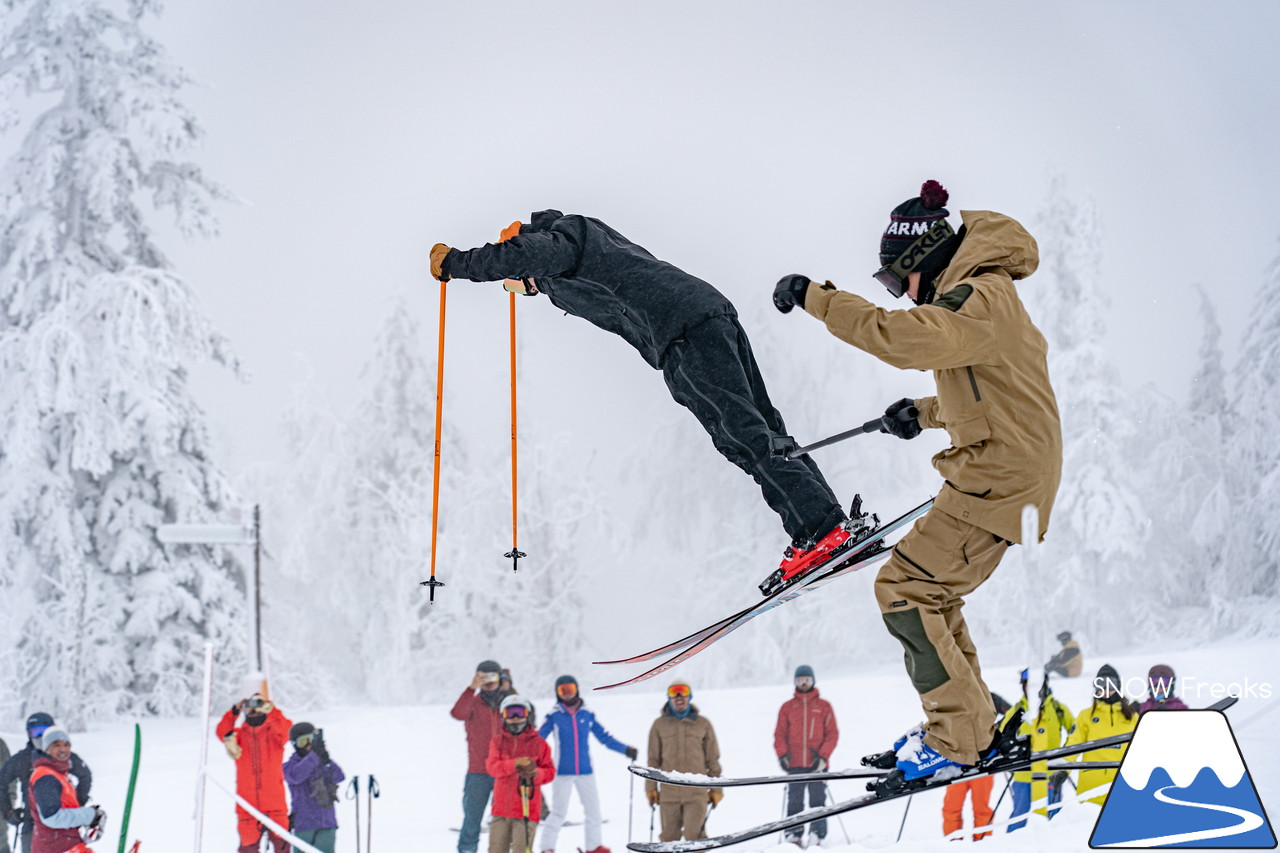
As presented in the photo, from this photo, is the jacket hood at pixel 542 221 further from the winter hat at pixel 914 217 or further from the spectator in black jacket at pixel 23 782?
the spectator in black jacket at pixel 23 782

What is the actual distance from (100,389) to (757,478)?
1248cm

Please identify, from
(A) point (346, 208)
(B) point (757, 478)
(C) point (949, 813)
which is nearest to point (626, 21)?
(A) point (346, 208)

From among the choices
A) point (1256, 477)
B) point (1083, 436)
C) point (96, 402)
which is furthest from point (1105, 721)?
point (1256, 477)

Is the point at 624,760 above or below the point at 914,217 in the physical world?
below

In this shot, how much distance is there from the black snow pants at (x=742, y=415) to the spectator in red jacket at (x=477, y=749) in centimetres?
403

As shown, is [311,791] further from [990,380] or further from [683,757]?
[990,380]

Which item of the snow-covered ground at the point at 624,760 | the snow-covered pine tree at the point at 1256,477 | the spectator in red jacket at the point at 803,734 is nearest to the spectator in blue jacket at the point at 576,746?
the snow-covered ground at the point at 624,760

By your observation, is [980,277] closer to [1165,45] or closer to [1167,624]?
[1167,624]

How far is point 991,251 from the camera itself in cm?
305

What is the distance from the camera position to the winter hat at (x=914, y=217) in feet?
10.5

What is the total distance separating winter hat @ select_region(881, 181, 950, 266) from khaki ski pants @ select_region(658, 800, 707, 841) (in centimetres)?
486

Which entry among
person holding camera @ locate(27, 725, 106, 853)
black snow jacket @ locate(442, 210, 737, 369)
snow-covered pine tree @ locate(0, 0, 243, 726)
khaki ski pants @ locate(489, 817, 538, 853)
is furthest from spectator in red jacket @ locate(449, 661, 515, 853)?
snow-covered pine tree @ locate(0, 0, 243, 726)

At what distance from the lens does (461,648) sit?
745 inches

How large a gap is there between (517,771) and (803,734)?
1.93m
